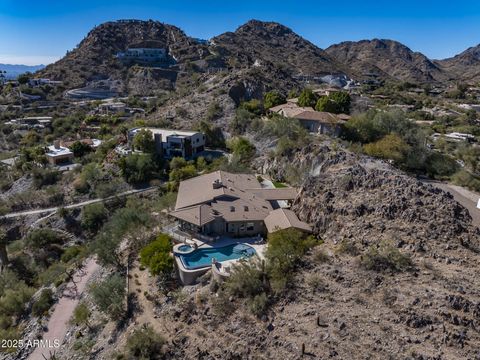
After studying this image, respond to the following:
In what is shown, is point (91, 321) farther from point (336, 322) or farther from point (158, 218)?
point (336, 322)

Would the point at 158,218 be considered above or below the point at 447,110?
below

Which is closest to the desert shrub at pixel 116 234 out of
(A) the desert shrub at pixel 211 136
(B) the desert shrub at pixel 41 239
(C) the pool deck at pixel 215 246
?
(C) the pool deck at pixel 215 246

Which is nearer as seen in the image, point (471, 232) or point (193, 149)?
point (471, 232)

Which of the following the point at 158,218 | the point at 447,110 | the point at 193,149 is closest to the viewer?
the point at 158,218

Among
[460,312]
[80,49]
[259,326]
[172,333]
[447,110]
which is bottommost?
[172,333]

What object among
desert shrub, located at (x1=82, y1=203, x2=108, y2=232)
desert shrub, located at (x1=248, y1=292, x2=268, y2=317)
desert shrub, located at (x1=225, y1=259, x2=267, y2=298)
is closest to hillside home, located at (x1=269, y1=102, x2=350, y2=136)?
desert shrub, located at (x1=82, y1=203, x2=108, y2=232)

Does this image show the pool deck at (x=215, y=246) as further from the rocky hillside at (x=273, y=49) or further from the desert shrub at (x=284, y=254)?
the rocky hillside at (x=273, y=49)

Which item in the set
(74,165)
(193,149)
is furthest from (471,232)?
(74,165)
